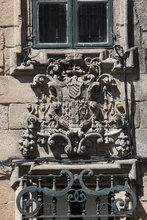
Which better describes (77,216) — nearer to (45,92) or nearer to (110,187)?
(110,187)

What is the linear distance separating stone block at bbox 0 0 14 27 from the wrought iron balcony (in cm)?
190

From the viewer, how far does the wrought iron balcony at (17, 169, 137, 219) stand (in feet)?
39.2

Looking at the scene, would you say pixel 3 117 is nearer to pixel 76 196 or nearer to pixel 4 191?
pixel 4 191

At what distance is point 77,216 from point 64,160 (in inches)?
28.6

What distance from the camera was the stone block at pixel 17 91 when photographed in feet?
40.9

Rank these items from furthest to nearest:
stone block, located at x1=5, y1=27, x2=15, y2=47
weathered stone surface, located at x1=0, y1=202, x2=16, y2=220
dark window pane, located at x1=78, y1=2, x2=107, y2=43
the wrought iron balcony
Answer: dark window pane, located at x1=78, y1=2, x2=107, y2=43 < stone block, located at x1=5, y1=27, x2=15, y2=47 < weathered stone surface, located at x1=0, y1=202, x2=16, y2=220 < the wrought iron balcony

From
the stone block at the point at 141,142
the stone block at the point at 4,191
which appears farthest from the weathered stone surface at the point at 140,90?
the stone block at the point at 4,191

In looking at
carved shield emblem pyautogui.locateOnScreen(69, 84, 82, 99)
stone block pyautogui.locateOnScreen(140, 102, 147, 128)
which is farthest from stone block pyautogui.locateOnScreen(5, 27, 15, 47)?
stone block pyautogui.locateOnScreen(140, 102, 147, 128)

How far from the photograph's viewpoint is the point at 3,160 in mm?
12320

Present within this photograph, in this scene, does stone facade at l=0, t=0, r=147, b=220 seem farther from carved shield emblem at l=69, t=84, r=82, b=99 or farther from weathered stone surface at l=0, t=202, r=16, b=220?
carved shield emblem at l=69, t=84, r=82, b=99

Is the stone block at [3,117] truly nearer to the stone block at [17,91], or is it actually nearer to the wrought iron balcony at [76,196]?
the stone block at [17,91]

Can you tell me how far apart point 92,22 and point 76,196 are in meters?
2.17

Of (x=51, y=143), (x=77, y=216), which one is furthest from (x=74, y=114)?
(x=77, y=216)

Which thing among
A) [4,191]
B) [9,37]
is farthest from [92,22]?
[4,191]
